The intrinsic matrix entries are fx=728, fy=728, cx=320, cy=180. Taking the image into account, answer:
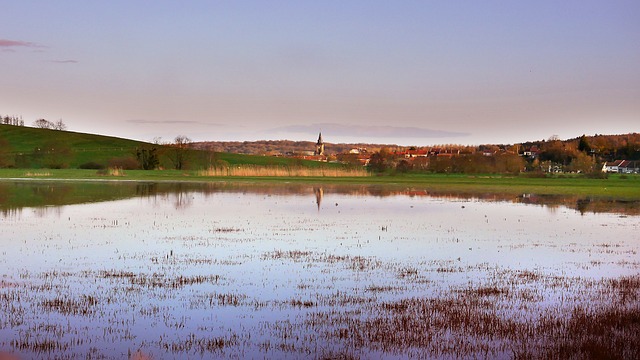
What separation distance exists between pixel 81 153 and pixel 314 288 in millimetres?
134193

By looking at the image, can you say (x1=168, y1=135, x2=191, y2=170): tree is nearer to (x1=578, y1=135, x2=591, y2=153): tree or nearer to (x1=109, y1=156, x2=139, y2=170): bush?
(x1=109, y1=156, x2=139, y2=170): bush

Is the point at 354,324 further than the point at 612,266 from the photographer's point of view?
No

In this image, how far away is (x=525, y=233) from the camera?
27.0 m

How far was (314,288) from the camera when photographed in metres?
15.3

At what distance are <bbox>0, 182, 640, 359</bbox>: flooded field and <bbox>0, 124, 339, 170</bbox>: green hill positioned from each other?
69.5 metres

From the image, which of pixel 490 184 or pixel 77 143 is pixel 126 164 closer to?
pixel 490 184

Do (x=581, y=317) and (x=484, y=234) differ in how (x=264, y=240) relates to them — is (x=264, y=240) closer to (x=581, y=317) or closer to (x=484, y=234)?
(x=484, y=234)

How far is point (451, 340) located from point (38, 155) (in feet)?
341

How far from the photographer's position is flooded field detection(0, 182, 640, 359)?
1109cm

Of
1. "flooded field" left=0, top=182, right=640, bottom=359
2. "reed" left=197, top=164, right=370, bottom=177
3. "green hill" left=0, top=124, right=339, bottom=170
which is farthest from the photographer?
"green hill" left=0, top=124, right=339, bottom=170

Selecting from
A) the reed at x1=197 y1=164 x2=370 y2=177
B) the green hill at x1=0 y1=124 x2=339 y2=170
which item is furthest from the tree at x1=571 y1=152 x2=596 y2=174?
the green hill at x1=0 y1=124 x2=339 y2=170

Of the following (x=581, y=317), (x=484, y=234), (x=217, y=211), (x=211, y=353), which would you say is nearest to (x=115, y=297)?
(x=211, y=353)

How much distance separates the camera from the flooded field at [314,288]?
11086mm

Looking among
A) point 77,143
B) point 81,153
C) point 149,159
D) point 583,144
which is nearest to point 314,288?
point 149,159
